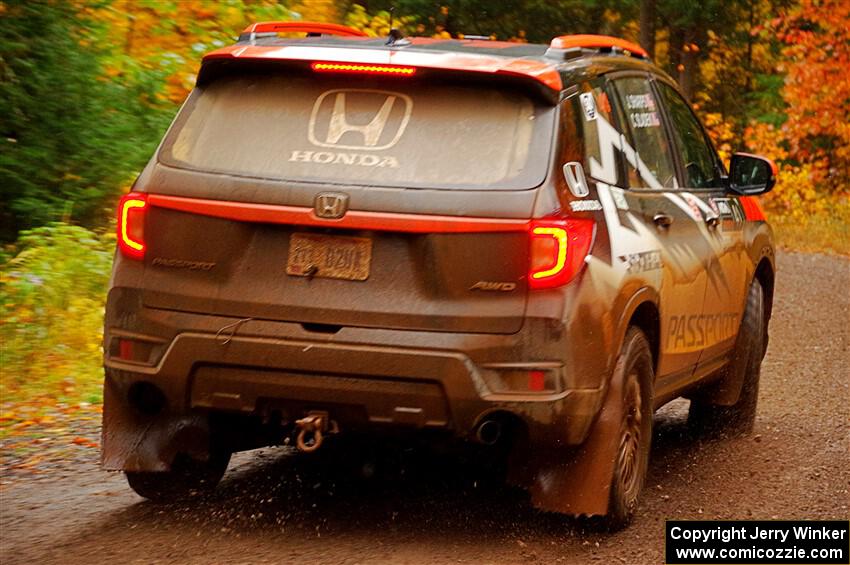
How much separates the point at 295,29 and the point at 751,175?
2.68 metres

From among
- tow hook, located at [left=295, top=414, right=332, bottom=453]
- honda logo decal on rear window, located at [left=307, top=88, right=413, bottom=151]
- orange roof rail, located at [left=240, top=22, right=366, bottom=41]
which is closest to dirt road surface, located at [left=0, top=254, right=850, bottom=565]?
tow hook, located at [left=295, top=414, right=332, bottom=453]

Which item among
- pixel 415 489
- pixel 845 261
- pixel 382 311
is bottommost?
pixel 845 261

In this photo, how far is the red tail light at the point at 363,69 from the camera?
5570 millimetres

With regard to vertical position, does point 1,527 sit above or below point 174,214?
below

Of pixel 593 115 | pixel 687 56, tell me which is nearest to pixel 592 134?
pixel 593 115

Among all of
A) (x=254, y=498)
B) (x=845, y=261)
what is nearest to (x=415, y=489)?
(x=254, y=498)

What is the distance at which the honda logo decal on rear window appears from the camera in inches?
218

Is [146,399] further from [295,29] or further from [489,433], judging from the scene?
[295,29]

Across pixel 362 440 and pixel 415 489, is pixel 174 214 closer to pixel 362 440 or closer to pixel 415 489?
pixel 362 440

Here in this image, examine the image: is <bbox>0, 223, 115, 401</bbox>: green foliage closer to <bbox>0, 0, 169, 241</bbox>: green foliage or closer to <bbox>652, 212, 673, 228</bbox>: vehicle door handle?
<bbox>0, 0, 169, 241</bbox>: green foliage

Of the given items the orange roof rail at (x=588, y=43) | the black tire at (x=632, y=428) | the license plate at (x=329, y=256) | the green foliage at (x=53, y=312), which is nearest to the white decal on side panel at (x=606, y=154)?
the orange roof rail at (x=588, y=43)

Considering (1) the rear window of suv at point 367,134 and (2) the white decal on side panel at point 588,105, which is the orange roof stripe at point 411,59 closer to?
(1) the rear window of suv at point 367,134

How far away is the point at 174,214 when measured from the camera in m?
5.57

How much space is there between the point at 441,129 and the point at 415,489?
1.95 meters
